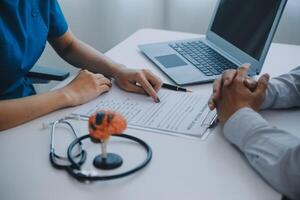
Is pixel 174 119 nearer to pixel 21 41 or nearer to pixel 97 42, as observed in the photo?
pixel 21 41

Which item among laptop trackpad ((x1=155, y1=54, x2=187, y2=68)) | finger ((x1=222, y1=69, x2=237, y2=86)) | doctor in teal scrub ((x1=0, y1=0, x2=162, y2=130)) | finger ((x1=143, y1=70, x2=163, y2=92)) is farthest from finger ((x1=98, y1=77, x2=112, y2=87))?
finger ((x1=222, y1=69, x2=237, y2=86))

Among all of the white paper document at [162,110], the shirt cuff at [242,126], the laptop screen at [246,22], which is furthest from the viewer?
the laptop screen at [246,22]

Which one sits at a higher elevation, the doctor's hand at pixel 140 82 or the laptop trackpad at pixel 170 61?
the doctor's hand at pixel 140 82

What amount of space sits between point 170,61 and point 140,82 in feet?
0.76

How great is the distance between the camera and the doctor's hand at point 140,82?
1048 millimetres

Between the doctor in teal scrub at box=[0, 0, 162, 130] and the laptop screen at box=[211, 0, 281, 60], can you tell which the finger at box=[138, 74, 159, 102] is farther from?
the laptop screen at box=[211, 0, 281, 60]

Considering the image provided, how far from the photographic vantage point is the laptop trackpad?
1.24 m

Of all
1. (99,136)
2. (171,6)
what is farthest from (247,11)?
(171,6)

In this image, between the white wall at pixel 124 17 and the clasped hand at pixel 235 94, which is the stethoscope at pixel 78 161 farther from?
the white wall at pixel 124 17

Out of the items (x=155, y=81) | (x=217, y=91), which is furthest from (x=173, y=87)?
(x=217, y=91)

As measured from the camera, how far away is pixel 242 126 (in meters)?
0.80

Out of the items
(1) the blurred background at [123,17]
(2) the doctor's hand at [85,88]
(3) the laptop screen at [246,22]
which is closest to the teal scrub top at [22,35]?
(2) the doctor's hand at [85,88]

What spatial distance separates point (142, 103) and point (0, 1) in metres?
0.48

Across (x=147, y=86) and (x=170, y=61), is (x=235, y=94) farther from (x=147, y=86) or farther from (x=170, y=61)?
(x=170, y=61)
